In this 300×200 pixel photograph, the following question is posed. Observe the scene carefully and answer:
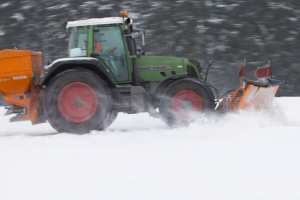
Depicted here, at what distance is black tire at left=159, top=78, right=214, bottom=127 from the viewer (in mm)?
4965

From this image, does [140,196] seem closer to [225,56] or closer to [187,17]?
[225,56]

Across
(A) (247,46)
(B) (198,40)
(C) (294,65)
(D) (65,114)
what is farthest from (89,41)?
(C) (294,65)

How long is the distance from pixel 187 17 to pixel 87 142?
8983 millimetres

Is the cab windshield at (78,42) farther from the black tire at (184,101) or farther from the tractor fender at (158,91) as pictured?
the black tire at (184,101)

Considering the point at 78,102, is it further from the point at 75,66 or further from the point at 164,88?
the point at 164,88

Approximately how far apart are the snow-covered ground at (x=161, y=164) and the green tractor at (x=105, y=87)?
1.09 feet

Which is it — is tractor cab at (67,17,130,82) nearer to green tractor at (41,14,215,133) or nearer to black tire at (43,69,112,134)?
green tractor at (41,14,215,133)

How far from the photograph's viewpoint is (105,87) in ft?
15.9

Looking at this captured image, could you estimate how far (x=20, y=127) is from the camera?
238 inches

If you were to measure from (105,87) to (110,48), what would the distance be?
2.31 feet

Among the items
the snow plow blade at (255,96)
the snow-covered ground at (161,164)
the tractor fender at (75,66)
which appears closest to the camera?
the snow-covered ground at (161,164)

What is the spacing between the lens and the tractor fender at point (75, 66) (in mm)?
4793

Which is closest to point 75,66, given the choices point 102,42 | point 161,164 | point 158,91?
point 102,42

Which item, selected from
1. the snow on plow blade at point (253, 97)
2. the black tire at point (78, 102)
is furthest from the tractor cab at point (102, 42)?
the snow on plow blade at point (253, 97)
